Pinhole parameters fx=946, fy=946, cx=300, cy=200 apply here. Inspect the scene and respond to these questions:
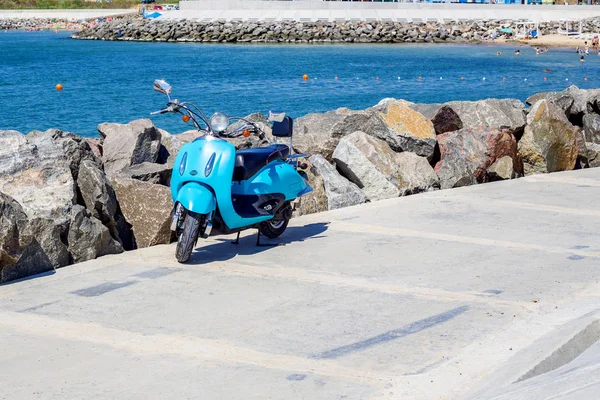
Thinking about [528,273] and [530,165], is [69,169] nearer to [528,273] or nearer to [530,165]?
[528,273]

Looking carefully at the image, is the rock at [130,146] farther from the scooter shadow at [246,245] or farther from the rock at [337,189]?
the scooter shadow at [246,245]

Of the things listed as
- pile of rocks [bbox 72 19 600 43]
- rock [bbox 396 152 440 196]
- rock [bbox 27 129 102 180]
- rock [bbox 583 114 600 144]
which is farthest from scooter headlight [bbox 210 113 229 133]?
pile of rocks [bbox 72 19 600 43]

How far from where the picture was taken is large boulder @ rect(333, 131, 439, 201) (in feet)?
35.9

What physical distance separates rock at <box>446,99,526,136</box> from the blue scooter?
540 cm

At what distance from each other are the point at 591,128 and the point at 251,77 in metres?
35.8

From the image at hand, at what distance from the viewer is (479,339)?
5.76 m

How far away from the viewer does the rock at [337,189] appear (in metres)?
10.5

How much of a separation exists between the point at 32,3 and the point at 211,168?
130 m

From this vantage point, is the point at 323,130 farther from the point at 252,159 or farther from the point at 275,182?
the point at 252,159

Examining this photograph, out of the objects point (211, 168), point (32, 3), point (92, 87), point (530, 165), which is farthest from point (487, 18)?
point (211, 168)

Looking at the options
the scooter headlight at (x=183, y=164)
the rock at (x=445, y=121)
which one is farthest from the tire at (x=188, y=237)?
the rock at (x=445, y=121)

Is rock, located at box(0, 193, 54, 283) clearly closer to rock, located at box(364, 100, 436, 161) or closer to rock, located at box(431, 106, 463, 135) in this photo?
rock, located at box(364, 100, 436, 161)

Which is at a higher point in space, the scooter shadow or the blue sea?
the scooter shadow

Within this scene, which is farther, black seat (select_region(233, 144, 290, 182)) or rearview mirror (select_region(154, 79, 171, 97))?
black seat (select_region(233, 144, 290, 182))
